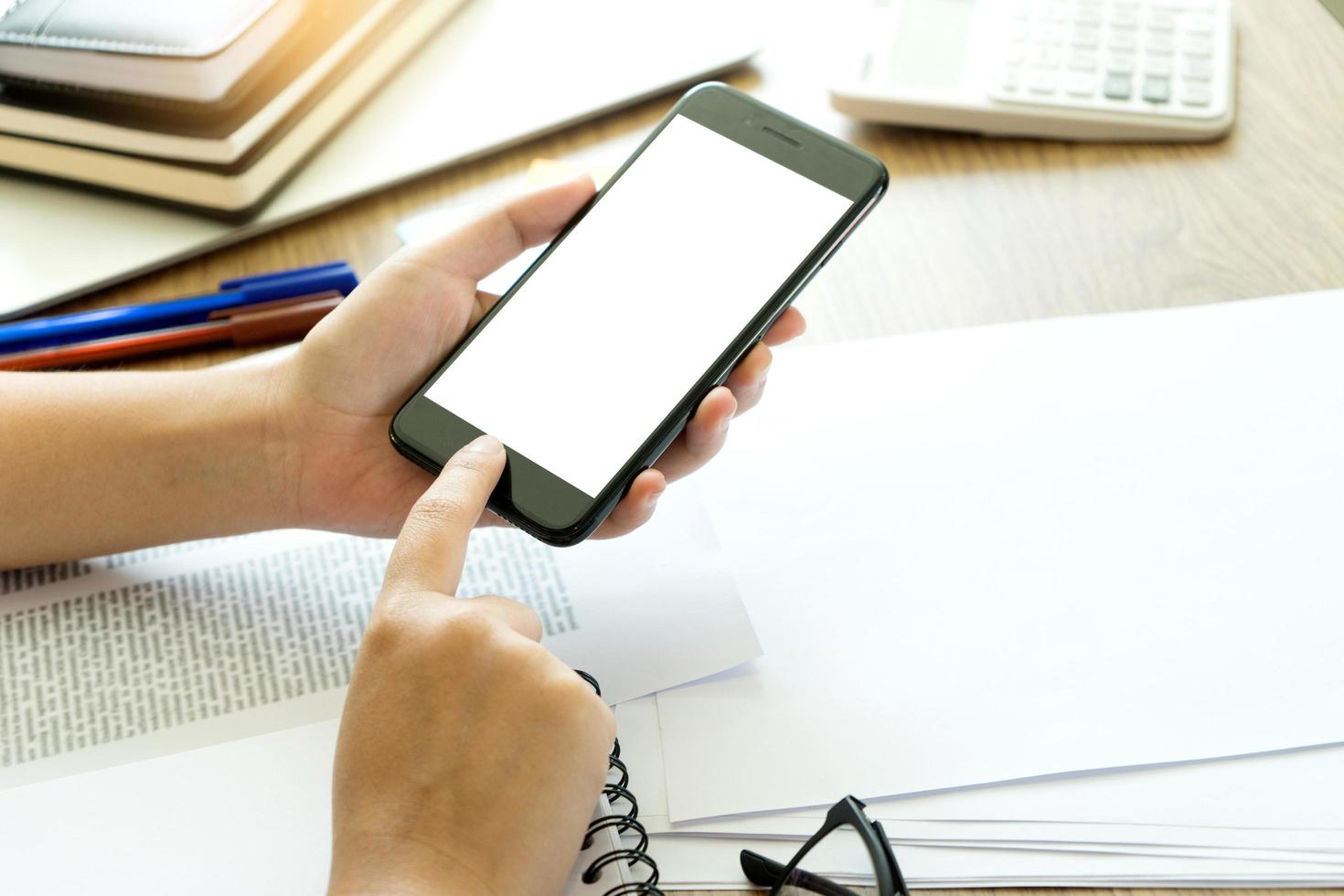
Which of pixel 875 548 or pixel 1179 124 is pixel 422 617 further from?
pixel 1179 124

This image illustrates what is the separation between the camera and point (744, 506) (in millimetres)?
646

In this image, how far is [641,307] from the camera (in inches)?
24.4

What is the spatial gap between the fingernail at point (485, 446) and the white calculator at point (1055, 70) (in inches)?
15.3

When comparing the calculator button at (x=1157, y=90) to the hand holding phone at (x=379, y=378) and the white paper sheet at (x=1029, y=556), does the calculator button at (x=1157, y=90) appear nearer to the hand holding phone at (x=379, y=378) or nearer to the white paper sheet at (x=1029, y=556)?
the white paper sheet at (x=1029, y=556)

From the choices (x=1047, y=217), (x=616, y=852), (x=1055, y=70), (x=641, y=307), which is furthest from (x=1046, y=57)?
(x=616, y=852)

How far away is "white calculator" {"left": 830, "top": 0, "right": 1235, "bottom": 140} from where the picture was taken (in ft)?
2.56

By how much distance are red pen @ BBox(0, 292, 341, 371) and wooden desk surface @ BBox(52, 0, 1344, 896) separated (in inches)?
0.6

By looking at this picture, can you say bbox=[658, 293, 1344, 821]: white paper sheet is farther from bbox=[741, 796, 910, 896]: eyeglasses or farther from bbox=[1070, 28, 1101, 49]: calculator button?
bbox=[1070, 28, 1101, 49]: calculator button

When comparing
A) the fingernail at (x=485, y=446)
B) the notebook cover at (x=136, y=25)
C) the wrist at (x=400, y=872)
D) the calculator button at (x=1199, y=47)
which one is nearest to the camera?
the wrist at (x=400, y=872)

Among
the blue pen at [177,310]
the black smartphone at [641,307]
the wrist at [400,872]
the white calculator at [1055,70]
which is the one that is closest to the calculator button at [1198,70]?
the white calculator at [1055,70]

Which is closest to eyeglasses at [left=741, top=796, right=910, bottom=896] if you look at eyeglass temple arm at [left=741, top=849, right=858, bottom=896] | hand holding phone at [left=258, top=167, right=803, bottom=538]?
eyeglass temple arm at [left=741, top=849, right=858, bottom=896]

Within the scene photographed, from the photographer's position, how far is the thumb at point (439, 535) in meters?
0.50

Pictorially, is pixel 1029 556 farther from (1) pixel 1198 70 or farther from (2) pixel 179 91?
(2) pixel 179 91

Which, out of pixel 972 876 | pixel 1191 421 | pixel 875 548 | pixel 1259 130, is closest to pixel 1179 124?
pixel 1259 130
